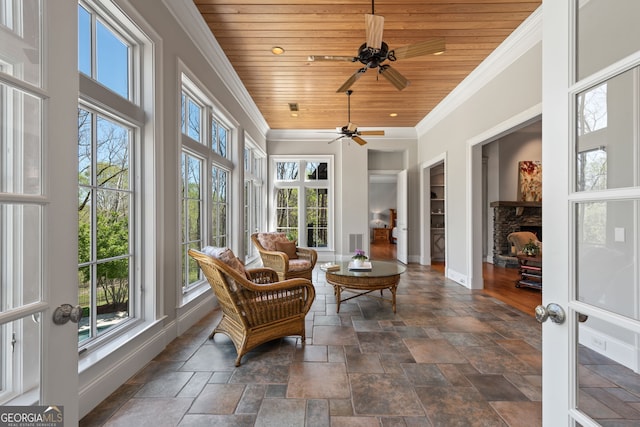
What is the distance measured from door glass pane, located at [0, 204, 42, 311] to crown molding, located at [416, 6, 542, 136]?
13.8ft

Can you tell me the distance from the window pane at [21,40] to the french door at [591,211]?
1.70 meters

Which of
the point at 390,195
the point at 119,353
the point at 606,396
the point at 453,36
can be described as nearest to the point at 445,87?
the point at 453,36

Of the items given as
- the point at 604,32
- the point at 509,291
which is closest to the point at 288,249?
the point at 509,291

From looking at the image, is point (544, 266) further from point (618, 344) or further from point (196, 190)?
point (196, 190)

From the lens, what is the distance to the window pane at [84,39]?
1786 mm

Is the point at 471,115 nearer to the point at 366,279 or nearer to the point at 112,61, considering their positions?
the point at 366,279

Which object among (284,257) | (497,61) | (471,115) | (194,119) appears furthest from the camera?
(471,115)

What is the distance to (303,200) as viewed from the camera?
22.8 ft

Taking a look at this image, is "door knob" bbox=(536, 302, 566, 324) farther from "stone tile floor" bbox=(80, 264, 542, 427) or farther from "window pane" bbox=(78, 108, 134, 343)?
"window pane" bbox=(78, 108, 134, 343)

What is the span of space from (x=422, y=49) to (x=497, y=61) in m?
2.00

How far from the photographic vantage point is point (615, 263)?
80 cm

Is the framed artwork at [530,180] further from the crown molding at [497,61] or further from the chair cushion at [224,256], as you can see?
the chair cushion at [224,256]

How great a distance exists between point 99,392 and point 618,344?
8.65 ft

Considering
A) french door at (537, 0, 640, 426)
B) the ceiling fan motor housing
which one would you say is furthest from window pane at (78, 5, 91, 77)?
french door at (537, 0, 640, 426)
